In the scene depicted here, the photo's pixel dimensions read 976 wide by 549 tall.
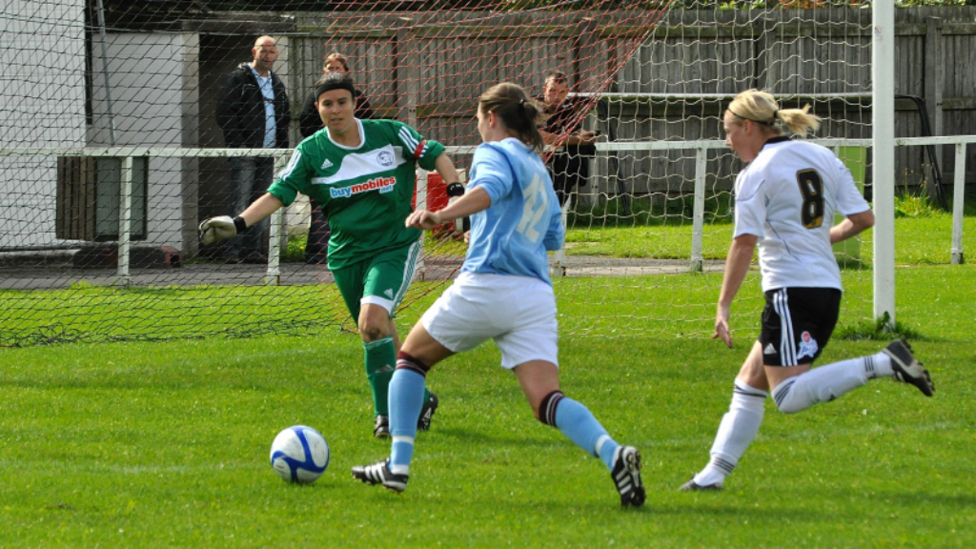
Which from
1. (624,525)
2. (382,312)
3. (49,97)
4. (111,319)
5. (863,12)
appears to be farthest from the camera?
(863,12)

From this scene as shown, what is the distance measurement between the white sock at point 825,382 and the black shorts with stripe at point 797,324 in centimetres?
8

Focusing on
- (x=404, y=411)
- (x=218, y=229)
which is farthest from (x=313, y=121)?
(x=404, y=411)

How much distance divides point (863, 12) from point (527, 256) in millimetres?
13758

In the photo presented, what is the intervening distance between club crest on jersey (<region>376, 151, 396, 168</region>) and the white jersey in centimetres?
236

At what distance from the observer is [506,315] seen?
485cm

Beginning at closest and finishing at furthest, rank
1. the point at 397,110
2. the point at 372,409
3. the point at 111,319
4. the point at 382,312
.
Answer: the point at 382,312
the point at 372,409
the point at 111,319
the point at 397,110

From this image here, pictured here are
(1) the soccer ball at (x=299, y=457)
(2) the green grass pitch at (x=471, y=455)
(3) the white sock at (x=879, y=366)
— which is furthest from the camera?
(1) the soccer ball at (x=299, y=457)

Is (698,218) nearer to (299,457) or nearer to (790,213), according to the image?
(790,213)

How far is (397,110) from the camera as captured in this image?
39.3 ft

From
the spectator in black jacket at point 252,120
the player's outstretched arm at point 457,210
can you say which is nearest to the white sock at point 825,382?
the player's outstretched arm at point 457,210

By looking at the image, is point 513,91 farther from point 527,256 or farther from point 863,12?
point 863,12

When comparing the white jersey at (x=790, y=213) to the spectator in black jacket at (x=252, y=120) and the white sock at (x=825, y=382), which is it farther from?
the spectator in black jacket at (x=252, y=120)

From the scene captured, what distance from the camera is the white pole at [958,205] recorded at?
42.9 ft

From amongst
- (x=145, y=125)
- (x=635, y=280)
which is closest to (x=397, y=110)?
(x=635, y=280)
